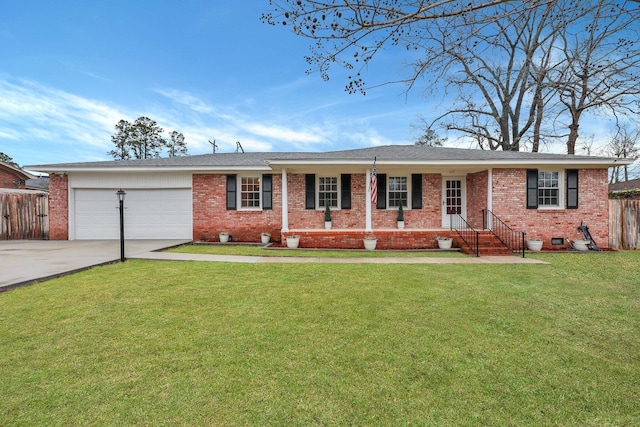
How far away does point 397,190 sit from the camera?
11.9 m

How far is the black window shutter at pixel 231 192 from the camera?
11898 millimetres

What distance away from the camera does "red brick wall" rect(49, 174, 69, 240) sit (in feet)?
39.0

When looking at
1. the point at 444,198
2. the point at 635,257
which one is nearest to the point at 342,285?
the point at 444,198

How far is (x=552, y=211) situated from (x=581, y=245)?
144cm

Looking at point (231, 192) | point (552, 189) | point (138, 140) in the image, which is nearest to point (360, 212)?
point (231, 192)

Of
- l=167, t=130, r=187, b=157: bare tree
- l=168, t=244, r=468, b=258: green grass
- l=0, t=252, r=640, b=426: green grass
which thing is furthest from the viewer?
l=167, t=130, r=187, b=157: bare tree

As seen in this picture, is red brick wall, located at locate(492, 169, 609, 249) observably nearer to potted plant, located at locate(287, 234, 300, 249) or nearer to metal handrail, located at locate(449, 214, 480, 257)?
metal handrail, located at locate(449, 214, 480, 257)

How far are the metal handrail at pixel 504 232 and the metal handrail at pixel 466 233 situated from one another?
659mm

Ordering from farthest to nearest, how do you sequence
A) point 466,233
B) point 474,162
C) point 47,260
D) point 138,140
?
point 138,140, point 466,233, point 474,162, point 47,260

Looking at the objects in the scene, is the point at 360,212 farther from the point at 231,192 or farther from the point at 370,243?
the point at 231,192

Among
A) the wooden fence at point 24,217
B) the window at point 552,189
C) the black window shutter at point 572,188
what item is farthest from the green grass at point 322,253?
the wooden fence at point 24,217

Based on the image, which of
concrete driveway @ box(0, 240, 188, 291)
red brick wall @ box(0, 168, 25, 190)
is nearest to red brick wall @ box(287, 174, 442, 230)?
concrete driveway @ box(0, 240, 188, 291)

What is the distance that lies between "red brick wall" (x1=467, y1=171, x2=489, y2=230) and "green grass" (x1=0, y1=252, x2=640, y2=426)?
19.5ft

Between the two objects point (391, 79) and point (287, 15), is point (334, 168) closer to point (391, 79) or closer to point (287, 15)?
point (391, 79)
